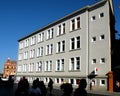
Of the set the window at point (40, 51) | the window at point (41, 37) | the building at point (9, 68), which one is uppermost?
the window at point (41, 37)

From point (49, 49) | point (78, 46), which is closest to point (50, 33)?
point (49, 49)

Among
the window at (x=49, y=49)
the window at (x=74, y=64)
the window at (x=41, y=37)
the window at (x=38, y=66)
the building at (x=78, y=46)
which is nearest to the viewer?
the building at (x=78, y=46)

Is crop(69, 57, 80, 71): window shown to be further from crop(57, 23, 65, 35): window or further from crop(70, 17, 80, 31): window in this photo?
crop(57, 23, 65, 35): window

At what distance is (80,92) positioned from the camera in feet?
24.5

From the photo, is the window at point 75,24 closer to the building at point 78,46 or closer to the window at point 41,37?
the building at point 78,46

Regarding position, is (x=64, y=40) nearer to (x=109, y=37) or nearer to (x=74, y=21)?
(x=74, y=21)

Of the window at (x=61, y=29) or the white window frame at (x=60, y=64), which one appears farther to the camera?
the window at (x=61, y=29)

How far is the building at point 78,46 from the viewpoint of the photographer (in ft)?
111

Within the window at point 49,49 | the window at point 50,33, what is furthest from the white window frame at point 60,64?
the window at point 50,33

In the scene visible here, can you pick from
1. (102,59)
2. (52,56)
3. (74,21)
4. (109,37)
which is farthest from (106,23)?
(52,56)

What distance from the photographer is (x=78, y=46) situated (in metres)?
38.7

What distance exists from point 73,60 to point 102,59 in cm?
668

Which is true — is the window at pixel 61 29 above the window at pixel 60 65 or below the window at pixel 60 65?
above

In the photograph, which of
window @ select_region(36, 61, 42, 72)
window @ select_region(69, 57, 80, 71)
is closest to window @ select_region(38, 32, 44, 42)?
window @ select_region(36, 61, 42, 72)
